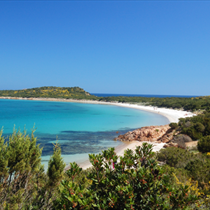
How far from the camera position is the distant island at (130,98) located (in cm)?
5166

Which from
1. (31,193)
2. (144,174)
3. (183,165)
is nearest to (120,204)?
(144,174)

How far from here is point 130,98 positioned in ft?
315

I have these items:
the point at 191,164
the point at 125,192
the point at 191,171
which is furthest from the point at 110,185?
the point at 191,164

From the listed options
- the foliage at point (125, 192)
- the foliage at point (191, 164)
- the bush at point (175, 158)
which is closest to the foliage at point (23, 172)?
the foliage at point (125, 192)

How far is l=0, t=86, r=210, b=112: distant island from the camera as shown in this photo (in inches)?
2034

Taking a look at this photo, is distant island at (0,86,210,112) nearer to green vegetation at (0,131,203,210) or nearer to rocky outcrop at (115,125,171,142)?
rocky outcrop at (115,125,171,142)

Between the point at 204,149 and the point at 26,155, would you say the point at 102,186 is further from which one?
the point at 204,149

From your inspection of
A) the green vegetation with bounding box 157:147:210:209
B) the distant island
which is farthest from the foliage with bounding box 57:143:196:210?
the distant island

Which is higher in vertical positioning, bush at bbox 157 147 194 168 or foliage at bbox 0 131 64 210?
foliage at bbox 0 131 64 210

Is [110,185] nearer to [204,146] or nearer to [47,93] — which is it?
[204,146]

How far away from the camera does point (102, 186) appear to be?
3.03 meters

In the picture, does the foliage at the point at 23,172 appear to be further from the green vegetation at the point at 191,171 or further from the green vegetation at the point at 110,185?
the green vegetation at the point at 191,171

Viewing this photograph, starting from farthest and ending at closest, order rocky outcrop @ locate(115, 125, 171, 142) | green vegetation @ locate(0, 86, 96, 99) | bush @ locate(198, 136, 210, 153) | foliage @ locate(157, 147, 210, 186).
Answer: green vegetation @ locate(0, 86, 96, 99), rocky outcrop @ locate(115, 125, 171, 142), bush @ locate(198, 136, 210, 153), foliage @ locate(157, 147, 210, 186)

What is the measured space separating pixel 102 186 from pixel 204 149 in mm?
11417
